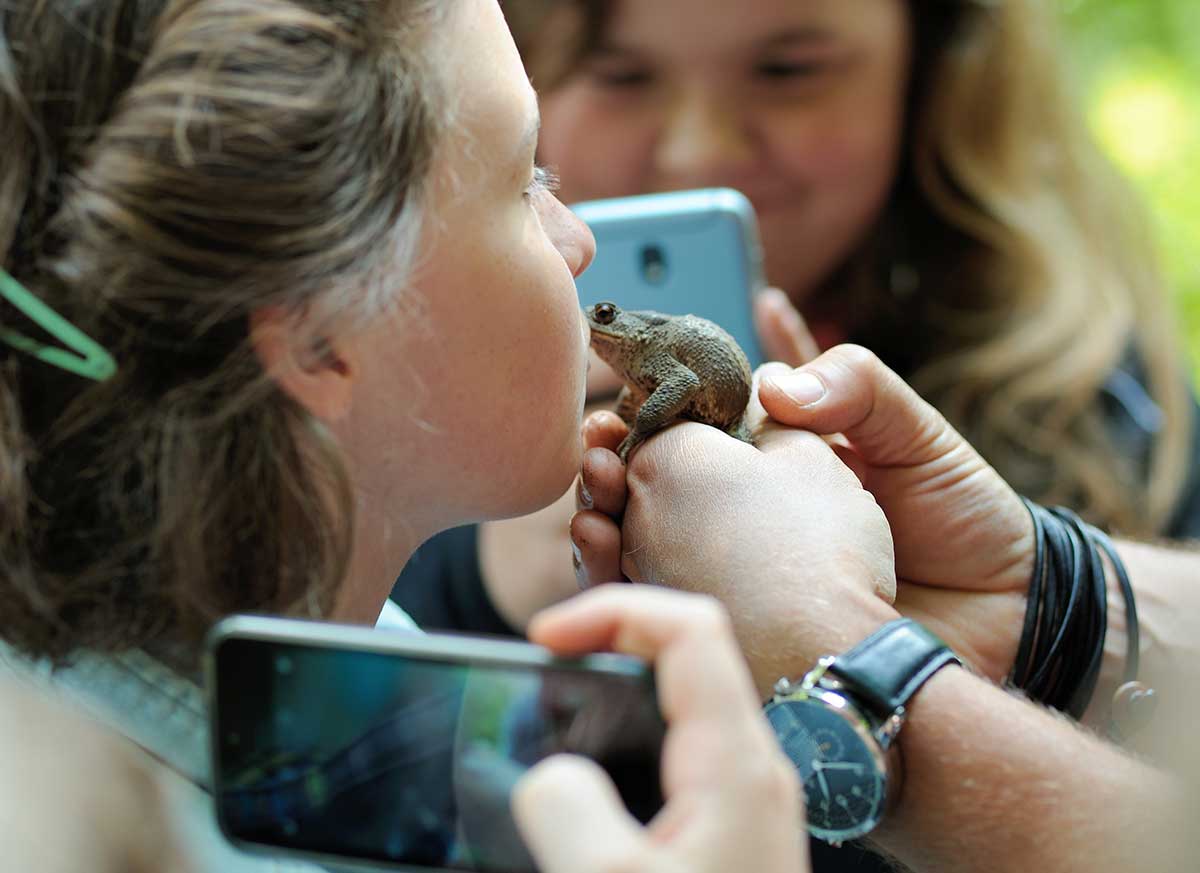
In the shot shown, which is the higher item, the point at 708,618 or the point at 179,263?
the point at 179,263

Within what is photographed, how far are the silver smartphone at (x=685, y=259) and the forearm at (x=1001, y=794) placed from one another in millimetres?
582

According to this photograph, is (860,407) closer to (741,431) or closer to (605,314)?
(741,431)

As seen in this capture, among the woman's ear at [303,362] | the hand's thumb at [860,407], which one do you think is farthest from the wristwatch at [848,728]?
the woman's ear at [303,362]

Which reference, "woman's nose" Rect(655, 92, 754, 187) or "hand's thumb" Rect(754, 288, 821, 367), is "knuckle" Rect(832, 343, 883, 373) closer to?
"hand's thumb" Rect(754, 288, 821, 367)

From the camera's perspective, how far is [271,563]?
77 centimetres

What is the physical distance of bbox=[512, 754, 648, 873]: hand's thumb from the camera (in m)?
0.49

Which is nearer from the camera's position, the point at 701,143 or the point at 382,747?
the point at 382,747

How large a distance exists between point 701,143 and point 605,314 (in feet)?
2.49

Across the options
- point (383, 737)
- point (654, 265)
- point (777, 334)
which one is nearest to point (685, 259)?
point (654, 265)

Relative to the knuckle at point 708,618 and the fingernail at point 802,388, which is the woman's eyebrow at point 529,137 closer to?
the fingernail at point 802,388

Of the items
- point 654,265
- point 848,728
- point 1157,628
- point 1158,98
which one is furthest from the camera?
point 1158,98

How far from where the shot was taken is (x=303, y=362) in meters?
0.76

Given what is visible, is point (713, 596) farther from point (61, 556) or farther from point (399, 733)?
point (61, 556)

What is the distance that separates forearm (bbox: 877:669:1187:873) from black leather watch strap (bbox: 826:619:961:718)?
0.04 ft
